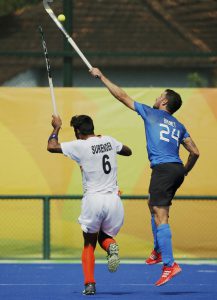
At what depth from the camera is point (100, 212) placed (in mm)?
11461

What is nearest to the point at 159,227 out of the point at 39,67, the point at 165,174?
the point at 165,174

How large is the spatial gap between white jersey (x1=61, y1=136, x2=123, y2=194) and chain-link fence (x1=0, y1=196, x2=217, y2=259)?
13.4 feet

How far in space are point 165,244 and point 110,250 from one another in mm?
542

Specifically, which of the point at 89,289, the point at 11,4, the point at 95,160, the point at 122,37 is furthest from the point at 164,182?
the point at 11,4

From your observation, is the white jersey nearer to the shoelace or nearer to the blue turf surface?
the shoelace

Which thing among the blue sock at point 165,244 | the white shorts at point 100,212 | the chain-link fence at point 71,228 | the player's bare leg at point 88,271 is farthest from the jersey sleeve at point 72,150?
the chain-link fence at point 71,228

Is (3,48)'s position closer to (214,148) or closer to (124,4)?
(124,4)

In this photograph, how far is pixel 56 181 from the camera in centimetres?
1566

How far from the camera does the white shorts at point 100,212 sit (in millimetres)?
11453

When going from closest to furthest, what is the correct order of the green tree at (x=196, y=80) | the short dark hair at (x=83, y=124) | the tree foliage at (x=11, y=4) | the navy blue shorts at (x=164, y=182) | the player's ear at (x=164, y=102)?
the short dark hair at (x=83, y=124) → the navy blue shorts at (x=164, y=182) → the player's ear at (x=164, y=102) → the green tree at (x=196, y=80) → the tree foliage at (x=11, y=4)

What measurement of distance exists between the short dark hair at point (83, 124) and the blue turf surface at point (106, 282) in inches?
64.2

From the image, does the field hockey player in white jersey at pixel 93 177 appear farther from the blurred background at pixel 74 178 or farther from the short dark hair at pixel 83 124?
the blurred background at pixel 74 178

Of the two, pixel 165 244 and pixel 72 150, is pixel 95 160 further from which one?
pixel 165 244

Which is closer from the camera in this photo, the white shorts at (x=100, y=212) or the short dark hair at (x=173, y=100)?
the white shorts at (x=100, y=212)
